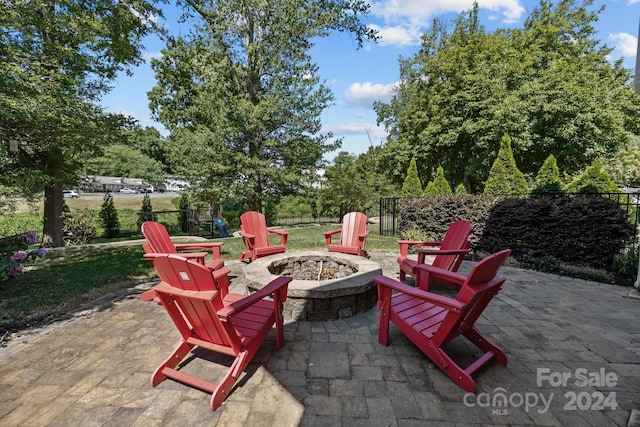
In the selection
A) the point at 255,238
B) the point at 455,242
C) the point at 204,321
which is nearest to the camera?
the point at 204,321

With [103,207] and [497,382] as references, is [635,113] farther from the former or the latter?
[103,207]

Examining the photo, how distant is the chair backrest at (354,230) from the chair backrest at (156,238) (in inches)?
103

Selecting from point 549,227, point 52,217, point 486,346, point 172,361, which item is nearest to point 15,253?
point 172,361

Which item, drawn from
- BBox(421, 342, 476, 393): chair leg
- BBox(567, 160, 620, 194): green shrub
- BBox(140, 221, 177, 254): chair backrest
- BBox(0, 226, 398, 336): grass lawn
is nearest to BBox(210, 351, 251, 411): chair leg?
BBox(421, 342, 476, 393): chair leg

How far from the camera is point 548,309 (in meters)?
3.32

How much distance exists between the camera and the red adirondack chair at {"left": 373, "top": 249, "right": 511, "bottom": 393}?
1895 millimetres

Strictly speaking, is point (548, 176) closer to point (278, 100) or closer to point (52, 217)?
point (278, 100)

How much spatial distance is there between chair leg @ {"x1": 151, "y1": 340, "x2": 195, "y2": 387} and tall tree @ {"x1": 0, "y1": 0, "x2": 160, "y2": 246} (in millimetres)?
3803

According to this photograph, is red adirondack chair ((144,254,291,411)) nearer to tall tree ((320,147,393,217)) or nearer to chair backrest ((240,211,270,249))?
chair backrest ((240,211,270,249))

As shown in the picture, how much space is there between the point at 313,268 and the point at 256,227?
4.16ft

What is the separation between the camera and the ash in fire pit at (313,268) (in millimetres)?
4062

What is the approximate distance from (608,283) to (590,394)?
132 inches

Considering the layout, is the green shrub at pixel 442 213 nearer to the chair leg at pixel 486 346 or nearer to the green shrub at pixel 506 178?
the green shrub at pixel 506 178

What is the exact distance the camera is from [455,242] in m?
3.76
